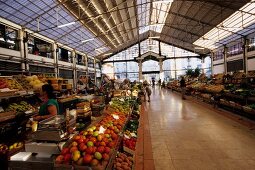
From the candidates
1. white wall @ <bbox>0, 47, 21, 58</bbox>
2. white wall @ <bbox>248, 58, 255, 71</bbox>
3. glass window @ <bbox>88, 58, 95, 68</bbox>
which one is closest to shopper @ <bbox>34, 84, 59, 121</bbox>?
white wall @ <bbox>0, 47, 21, 58</bbox>

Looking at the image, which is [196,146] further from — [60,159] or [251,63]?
[251,63]

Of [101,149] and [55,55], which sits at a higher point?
[55,55]

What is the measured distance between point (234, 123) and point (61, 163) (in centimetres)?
641

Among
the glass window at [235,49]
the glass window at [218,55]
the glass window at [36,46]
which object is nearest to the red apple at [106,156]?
the glass window at [36,46]

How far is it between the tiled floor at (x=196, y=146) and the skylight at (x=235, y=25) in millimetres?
8032

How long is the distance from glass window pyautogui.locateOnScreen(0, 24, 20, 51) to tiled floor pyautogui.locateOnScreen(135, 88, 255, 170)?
26.1 ft

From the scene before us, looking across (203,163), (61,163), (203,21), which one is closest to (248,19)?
(203,21)

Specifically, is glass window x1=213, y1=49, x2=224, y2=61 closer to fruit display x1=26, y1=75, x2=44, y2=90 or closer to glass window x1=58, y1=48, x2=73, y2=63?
glass window x1=58, y1=48, x2=73, y2=63

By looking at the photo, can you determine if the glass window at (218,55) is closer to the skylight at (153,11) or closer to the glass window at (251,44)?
the glass window at (251,44)

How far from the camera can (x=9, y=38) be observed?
1078cm

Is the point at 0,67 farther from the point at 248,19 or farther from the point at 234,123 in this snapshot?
the point at 248,19

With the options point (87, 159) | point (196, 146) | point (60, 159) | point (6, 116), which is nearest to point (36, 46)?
point (6, 116)

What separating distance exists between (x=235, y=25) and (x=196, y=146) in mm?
15040

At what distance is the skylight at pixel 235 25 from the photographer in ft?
44.0
